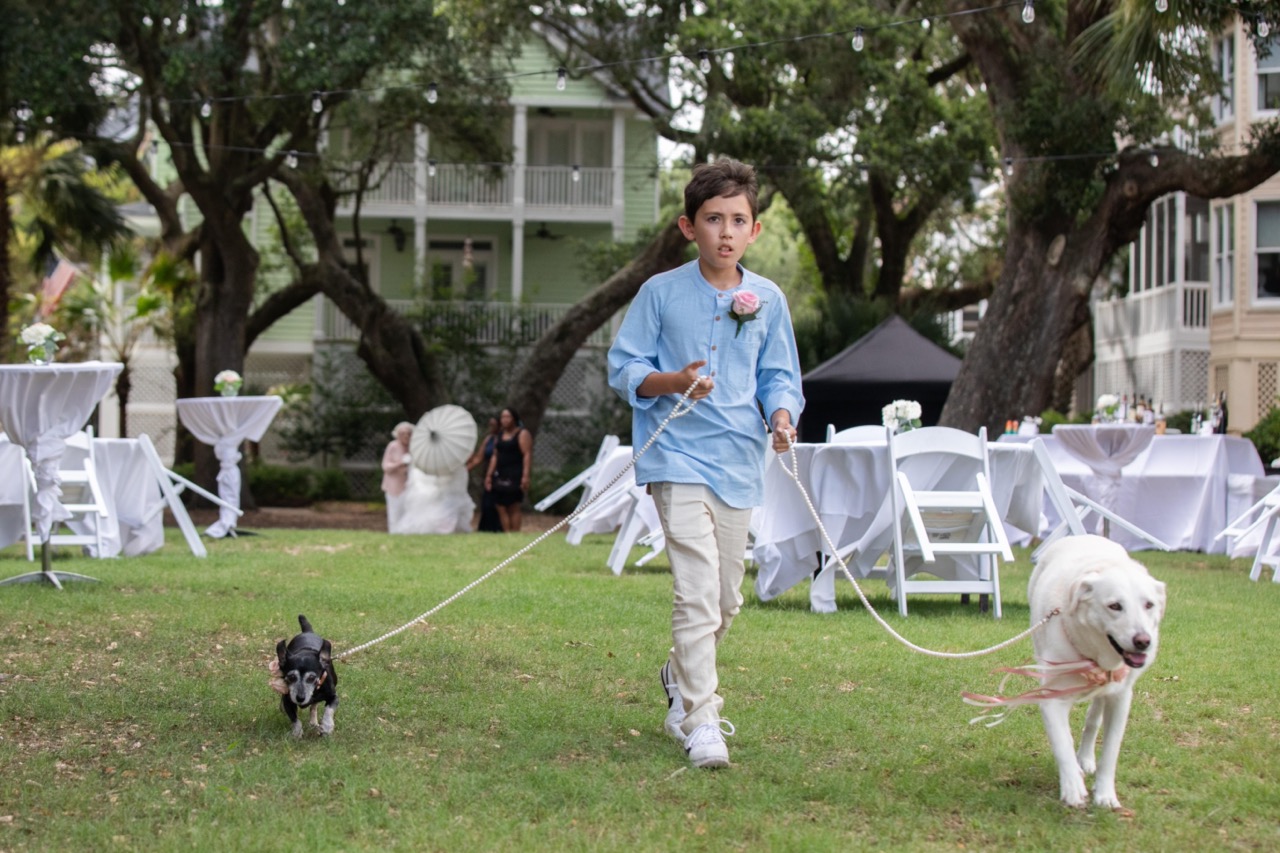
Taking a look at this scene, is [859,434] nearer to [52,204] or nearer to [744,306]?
[744,306]

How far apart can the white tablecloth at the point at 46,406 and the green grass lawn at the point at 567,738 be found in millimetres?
971

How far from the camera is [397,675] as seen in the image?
6.41 metres

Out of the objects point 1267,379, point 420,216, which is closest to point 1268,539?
point 1267,379

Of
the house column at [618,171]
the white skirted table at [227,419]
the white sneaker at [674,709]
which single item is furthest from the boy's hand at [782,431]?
the house column at [618,171]

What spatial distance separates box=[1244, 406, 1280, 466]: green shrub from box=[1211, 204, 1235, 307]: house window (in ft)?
32.3

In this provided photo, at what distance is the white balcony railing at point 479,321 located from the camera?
2783 centimetres

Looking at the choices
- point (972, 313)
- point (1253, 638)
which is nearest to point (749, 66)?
point (1253, 638)

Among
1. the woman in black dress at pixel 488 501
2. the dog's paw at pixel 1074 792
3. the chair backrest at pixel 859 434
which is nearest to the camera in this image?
the dog's paw at pixel 1074 792

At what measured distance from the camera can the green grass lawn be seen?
4082mm

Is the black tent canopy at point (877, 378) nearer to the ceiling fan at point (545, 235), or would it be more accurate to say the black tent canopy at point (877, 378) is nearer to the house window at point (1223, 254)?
the house window at point (1223, 254)

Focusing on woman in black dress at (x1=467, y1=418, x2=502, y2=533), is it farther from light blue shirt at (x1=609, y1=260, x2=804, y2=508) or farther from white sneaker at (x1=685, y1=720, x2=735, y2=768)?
white sneaker at (x1=685, y1=720, x2=735, y2=768)

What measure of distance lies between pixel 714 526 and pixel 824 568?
12.9 ft

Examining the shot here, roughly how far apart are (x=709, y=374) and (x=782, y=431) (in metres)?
0.33

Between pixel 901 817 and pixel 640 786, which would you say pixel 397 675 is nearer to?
pixel 640 786
